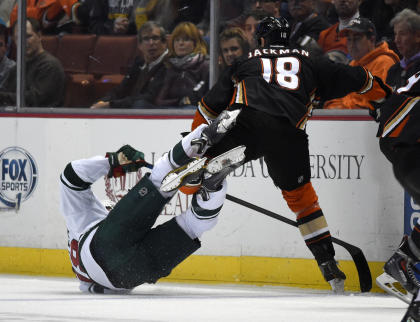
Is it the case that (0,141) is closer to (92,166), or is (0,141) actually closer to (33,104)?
(33,104)

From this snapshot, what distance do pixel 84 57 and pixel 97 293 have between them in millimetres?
2119

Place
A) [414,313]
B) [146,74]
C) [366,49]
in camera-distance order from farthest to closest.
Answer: [146,74] < [366,49] < [414,313]

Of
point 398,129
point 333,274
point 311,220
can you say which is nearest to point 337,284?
point 333,274

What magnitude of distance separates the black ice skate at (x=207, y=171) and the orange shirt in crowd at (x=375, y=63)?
4.50 ft

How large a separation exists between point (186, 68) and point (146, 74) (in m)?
0.30

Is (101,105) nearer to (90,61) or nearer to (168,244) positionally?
(90,61)

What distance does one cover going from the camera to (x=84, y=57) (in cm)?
716

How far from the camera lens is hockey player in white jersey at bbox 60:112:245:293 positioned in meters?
5.01

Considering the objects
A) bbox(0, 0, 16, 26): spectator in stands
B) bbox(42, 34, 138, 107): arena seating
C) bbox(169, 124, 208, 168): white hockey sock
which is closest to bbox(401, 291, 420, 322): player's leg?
bbox(169, 124, 208, 168): white hockey sock

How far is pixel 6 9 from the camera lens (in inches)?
292

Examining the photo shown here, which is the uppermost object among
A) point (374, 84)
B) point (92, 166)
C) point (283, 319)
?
point (374, 84)

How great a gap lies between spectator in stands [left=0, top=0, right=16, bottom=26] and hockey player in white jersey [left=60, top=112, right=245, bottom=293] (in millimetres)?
2384

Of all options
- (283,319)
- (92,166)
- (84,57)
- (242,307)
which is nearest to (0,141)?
(84,57)

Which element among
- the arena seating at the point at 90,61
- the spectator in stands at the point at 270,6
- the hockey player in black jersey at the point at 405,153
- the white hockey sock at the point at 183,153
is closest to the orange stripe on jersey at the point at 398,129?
the hockey player in black jersey at the point at 405,153
